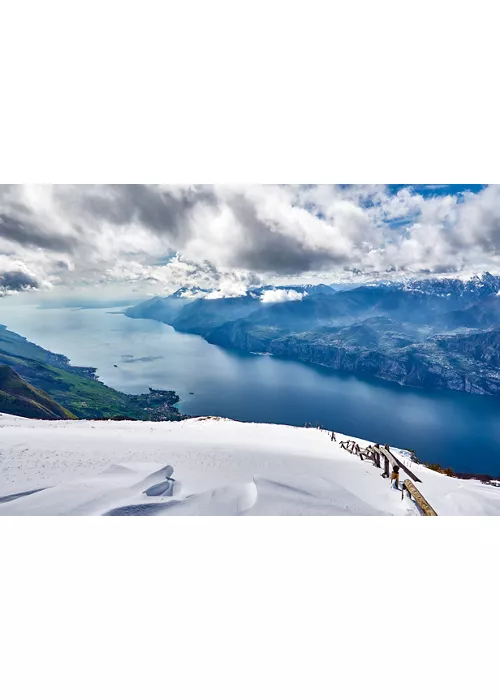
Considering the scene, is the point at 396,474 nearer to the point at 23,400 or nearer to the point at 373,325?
the point at 23,400

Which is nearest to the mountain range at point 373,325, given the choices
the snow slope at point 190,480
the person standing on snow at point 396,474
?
the snow slope at point 190,480

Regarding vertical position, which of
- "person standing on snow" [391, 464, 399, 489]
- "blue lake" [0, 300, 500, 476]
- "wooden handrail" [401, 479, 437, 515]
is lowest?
"wooden handrail" [401, 479, 437, 515]

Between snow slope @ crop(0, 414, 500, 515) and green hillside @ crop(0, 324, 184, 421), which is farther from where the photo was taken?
green hillside @ crop(0, 324, 184, 421)

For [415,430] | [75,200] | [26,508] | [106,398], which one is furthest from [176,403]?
[415,430]

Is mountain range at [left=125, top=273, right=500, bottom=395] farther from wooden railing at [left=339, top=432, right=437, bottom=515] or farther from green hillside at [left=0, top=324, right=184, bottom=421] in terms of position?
wooden railing at [left=339, top=432, right=437, bottom=515]

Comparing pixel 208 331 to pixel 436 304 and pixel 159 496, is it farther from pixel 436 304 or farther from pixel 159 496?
pixel 159 496

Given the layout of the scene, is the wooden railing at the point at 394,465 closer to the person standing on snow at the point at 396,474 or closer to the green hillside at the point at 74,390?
the person standing on snow at the point at 396,474

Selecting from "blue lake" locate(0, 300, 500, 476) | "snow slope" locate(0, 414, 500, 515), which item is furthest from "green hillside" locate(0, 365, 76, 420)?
"snow slope" locate(0, 414, 500, 515)
